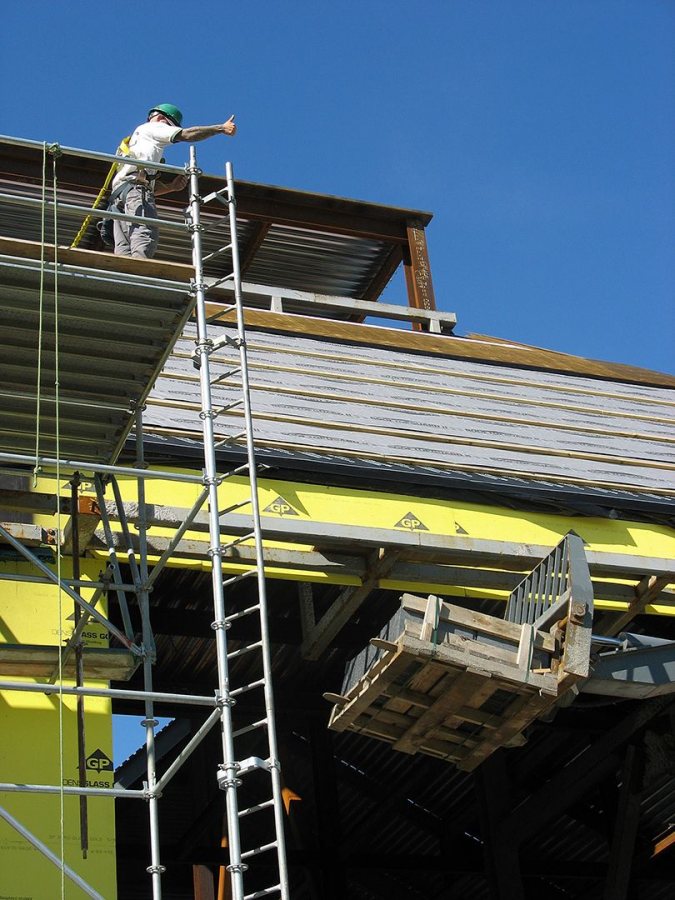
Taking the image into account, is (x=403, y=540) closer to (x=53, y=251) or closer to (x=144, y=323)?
(x=144, y=323)

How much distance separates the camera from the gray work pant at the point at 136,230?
1172 centimetres

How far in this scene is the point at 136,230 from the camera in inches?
469

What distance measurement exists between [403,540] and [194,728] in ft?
18.0

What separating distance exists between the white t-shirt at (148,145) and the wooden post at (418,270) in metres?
5.61

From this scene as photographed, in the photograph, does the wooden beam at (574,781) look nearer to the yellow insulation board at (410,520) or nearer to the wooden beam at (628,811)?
the wooden beam at (628,811)

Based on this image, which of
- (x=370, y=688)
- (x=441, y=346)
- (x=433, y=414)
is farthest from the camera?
(x=441, y=346)

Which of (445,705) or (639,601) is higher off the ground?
(639,601)

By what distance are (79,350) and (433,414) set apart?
476 centimetres

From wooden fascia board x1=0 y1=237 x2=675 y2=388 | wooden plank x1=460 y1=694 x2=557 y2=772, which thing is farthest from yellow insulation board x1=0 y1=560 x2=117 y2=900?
wooden fascia board x1=0 y1=237 x2=675 y2=388

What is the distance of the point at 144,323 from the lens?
985cm

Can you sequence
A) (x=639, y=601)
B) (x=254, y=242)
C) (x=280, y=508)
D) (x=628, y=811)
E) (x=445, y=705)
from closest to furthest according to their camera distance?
(x=445, y=705)
(x=280, y=508)
(x=639, y=601)
(x=628, y=811)
(x=254, y=242)

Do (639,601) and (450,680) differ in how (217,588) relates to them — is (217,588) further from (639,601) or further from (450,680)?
(639,601)

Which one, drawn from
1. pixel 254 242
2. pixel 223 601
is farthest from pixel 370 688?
pixel 254 242

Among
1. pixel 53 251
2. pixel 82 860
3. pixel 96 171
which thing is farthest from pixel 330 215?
pixel 82 860
